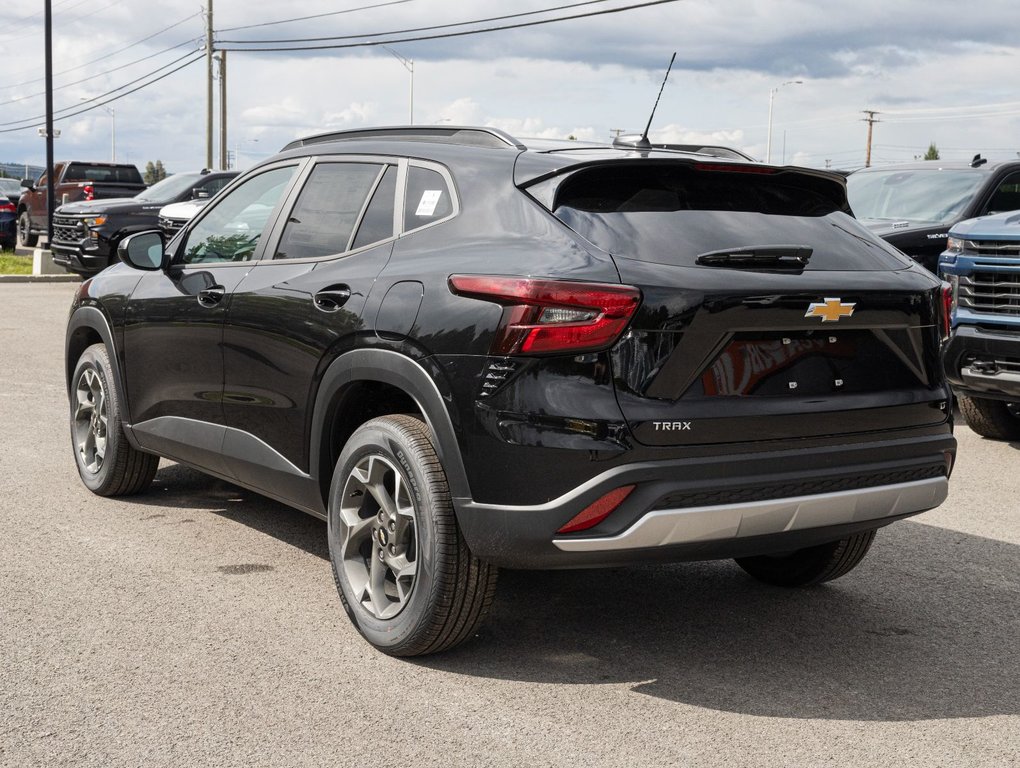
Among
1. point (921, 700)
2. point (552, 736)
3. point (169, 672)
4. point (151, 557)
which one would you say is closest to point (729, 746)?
point (552, 736)

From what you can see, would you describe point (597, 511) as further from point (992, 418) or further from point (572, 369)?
point (992, 418)

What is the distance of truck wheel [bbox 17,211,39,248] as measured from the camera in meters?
32.4

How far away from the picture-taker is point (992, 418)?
29.3ft

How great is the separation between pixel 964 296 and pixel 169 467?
17.1 feet

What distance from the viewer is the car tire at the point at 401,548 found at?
13.1 feet

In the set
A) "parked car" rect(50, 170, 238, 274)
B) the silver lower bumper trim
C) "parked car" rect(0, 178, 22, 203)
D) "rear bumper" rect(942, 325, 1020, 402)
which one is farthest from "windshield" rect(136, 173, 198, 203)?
"parked car" rect(0, 178, 22, 203)

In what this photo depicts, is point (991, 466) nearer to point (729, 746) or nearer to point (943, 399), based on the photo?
point (943, 399)

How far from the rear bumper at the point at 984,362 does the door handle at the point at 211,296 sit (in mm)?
4680

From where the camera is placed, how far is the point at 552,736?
3.63 metres

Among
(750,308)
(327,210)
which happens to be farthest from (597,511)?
(327,210)

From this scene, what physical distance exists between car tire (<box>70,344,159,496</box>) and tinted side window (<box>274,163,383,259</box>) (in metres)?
1.69

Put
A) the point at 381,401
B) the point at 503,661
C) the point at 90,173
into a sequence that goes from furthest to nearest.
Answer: the point at 90,173 < the point at 381,401 < the point at 503,661

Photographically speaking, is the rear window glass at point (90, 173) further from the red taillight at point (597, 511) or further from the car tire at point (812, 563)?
the red taillight at point (597, 511)

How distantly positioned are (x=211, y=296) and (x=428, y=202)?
136cm
